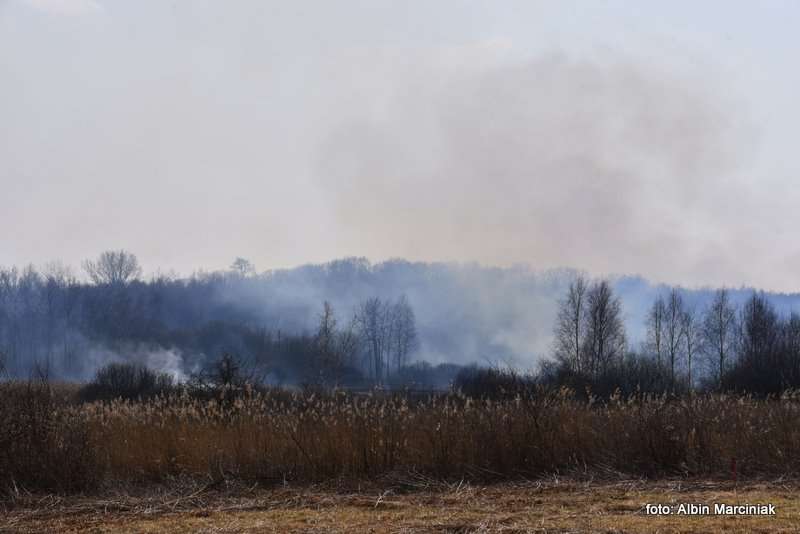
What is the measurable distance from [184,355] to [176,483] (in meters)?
60.6

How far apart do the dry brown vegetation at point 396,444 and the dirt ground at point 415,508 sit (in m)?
0.57

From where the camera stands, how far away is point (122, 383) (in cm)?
3809

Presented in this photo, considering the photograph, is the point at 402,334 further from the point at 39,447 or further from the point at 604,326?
the point at 39,447

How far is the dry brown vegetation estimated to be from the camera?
11.3 metres

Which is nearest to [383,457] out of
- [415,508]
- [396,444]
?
[396,444]

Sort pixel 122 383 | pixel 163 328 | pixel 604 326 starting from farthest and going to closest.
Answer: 1. pixel 163 328
2. pixel 604 326
3. pixel 122 383

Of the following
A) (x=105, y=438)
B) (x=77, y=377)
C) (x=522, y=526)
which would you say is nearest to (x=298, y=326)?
(x=77, y=377)

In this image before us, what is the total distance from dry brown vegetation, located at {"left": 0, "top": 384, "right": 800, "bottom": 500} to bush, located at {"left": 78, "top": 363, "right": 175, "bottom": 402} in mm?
24070

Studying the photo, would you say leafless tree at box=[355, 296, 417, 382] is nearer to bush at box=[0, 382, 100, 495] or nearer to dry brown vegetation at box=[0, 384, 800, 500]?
dry brown vegetation at box=[0, 384, 800, 500]

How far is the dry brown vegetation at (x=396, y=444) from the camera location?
444 inches

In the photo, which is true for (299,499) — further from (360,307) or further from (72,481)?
(360,307)

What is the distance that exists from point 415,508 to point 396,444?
235 cm

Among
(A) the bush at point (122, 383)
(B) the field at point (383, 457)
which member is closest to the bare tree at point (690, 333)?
(A) the bush at point (122, 383)

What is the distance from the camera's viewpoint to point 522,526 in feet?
25.7
